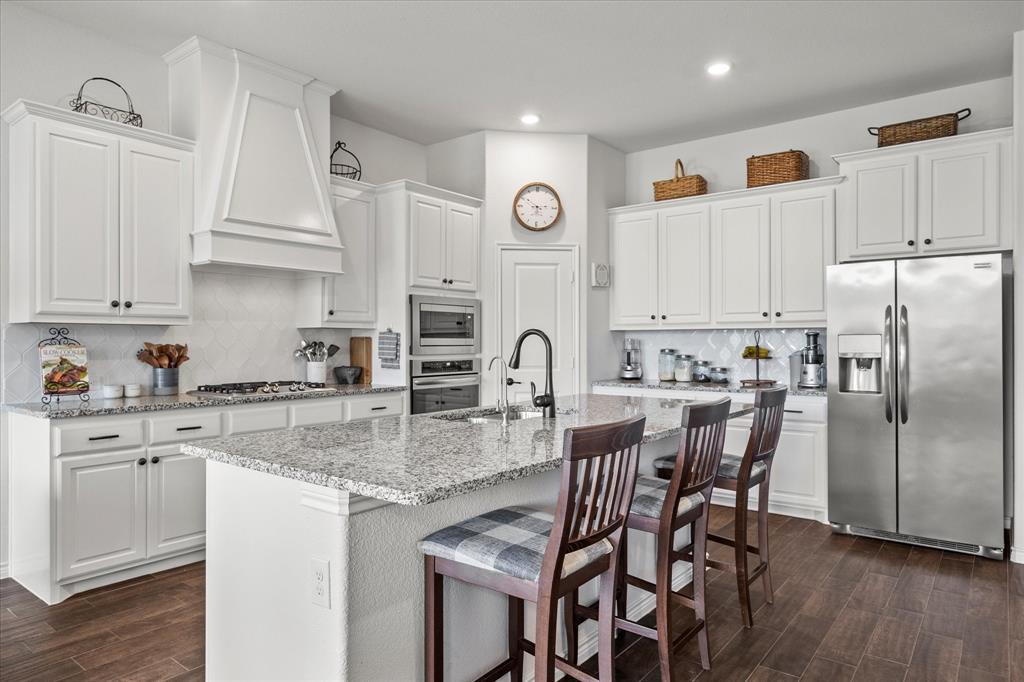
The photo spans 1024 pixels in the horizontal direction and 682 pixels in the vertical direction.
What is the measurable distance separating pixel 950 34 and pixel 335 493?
4.00 m

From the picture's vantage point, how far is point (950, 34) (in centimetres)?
359

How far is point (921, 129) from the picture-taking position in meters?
4.10

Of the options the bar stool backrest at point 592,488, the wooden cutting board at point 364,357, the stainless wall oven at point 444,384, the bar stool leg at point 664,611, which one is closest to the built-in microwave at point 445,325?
the stainless wall oven at point 444,384

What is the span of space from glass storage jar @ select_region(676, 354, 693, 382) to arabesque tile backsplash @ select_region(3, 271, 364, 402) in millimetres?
2617

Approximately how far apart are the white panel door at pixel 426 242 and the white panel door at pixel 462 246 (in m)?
0.06

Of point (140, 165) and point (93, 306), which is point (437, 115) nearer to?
point (140, 165)

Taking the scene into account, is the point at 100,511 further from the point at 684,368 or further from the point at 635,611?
the point at 684,368

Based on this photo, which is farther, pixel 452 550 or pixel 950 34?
pixel 950 34

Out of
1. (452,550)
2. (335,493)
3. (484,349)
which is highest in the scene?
(484,349)

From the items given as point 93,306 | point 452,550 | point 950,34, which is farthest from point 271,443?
point 950,34

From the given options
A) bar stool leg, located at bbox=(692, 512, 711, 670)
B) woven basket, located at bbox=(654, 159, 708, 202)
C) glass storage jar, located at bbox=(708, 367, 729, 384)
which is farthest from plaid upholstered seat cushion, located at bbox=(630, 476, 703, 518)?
woven basket, located at bbox=(654, 159, 708, 202)

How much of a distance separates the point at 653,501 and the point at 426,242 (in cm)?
297

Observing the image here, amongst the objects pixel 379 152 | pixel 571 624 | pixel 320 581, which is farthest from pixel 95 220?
pixel 571 624

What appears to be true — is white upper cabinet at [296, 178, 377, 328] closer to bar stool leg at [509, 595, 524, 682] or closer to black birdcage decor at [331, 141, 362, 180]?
black birdcage decor at [331, 141, 362, 180]
